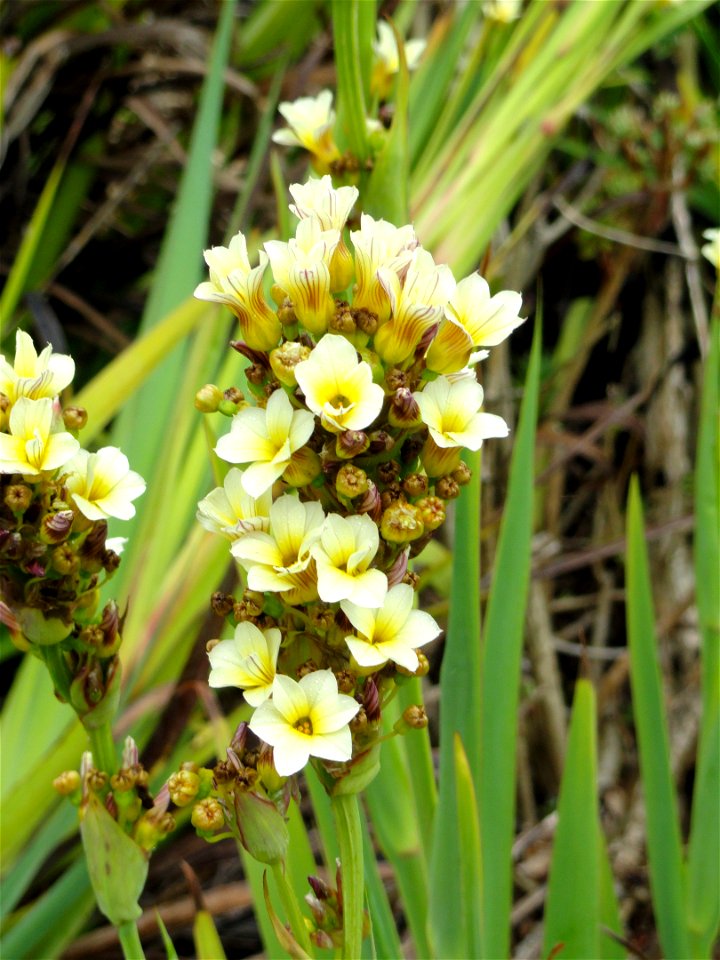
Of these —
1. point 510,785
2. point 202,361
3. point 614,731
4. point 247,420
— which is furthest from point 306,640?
point 614,731

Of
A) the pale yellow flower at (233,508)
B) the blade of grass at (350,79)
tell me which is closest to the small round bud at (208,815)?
the pale yellow flower at (233,508)

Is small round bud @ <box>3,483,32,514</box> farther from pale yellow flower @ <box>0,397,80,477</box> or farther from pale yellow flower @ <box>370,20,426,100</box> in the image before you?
pale yellow flower @ <box>370,20,426,100</box>

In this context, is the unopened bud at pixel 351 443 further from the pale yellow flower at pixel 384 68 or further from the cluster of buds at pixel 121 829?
the pale yellow flower at pixel 384 68

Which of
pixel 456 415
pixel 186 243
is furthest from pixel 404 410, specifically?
pixel 186 243

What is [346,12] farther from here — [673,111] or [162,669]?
[673,111]

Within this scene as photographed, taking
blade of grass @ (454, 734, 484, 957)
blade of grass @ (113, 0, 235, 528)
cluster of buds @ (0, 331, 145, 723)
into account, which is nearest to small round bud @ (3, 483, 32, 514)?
cluster of buds @ (0, 331, 145, 723)

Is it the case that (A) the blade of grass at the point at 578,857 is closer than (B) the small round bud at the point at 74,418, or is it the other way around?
(B) the small round bud at the point at 74,418
